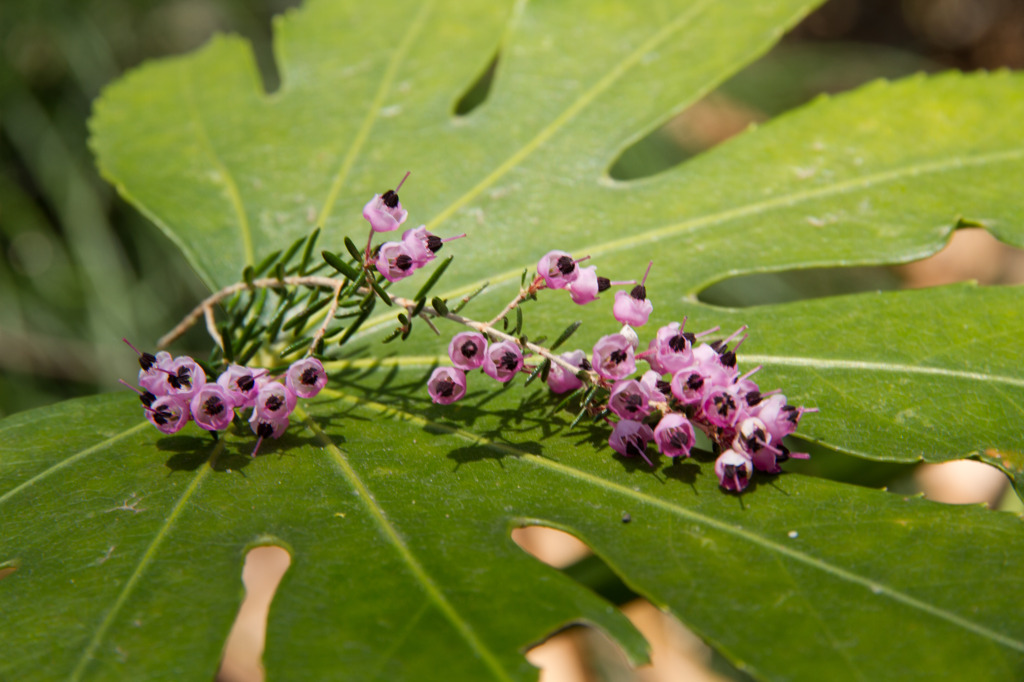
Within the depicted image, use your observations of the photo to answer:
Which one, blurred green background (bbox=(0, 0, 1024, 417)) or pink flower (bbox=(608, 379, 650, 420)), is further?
blurred green background (bbox=(0, 0, 1024, 417))

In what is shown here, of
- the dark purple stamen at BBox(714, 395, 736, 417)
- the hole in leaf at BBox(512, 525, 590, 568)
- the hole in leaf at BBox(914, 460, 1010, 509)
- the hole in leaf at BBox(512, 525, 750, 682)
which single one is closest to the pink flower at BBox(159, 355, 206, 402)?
the dark purple stamen at BBox(714, 395, 736, 417)

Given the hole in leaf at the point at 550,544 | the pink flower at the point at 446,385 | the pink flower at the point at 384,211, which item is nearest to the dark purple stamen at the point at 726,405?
the pink flower at the point at 446,385

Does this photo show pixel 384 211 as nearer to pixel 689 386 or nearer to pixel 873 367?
pixel 689 386

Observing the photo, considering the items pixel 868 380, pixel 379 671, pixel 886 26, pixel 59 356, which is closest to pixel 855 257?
pixel 868 380

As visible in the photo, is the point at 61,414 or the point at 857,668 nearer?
the point at 857,668

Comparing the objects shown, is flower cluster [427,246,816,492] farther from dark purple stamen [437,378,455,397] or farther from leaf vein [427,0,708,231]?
leaf vein [427,0,708,231]

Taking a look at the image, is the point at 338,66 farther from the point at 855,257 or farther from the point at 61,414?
the point at 855,257
